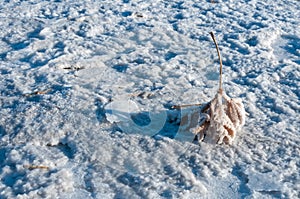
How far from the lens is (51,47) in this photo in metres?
2.80

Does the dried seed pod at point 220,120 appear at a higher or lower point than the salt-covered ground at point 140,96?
higher

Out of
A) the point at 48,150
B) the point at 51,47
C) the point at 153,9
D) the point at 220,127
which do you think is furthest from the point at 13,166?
the point at 153,9

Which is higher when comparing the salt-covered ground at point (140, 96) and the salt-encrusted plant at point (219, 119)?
the salt-encrusted plant at point (219, 119)

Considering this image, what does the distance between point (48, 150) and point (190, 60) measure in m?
1.20

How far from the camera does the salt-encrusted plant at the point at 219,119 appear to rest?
1.74 meters

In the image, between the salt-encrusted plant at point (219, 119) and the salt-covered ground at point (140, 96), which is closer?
the salt-covered ground at point (140, 96)

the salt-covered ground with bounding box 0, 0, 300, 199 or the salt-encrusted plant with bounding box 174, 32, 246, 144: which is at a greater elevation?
the salt-encrusted plant with bounding box 174, 32, 246, 144

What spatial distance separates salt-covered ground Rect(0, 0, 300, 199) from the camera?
163cm

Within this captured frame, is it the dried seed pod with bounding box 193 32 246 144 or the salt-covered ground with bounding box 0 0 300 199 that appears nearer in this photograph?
the salt-covered ground with bounding box 0 0 300 199

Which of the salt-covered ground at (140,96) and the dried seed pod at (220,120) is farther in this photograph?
the dried seed pod at (220,120)

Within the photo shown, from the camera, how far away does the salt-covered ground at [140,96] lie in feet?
5.35

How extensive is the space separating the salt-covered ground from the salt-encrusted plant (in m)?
0.05

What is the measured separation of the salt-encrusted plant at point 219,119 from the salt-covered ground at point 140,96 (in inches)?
2.1

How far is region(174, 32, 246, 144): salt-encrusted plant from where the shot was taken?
5.70ft
